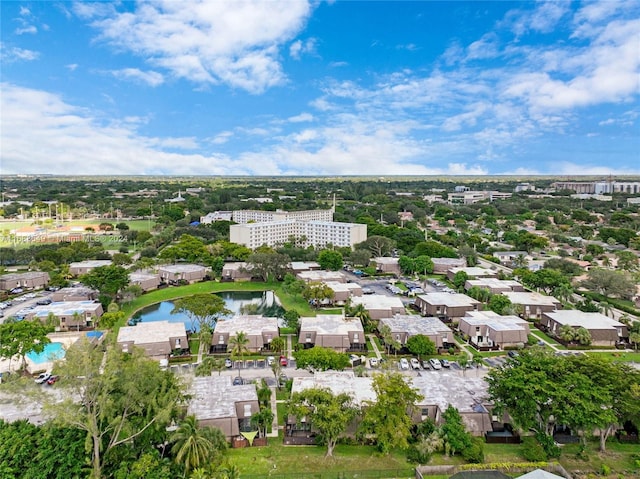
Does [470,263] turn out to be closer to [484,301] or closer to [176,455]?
[484,301]

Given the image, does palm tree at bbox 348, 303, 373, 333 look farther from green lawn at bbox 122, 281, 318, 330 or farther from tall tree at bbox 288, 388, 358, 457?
tall tree at bbox 288, 388, 358, 457

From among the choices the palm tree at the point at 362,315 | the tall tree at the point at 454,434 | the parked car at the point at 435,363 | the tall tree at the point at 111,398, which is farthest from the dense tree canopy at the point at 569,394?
the tall tree at the point at 111,398

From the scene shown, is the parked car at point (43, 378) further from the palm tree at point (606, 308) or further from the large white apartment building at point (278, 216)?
the large white apartment building at point (278, 216)

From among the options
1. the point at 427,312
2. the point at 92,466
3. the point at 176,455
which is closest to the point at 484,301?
the point at 427,312

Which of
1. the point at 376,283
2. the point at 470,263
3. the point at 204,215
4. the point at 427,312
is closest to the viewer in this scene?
the point at 427,312

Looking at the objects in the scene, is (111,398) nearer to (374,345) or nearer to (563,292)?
(374,345)

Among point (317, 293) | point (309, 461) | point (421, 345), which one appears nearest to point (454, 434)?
point (309, 461)

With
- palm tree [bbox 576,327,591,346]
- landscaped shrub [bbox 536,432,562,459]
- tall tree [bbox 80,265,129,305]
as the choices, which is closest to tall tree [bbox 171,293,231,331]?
tall tree [bbox 80,265,129,305]
